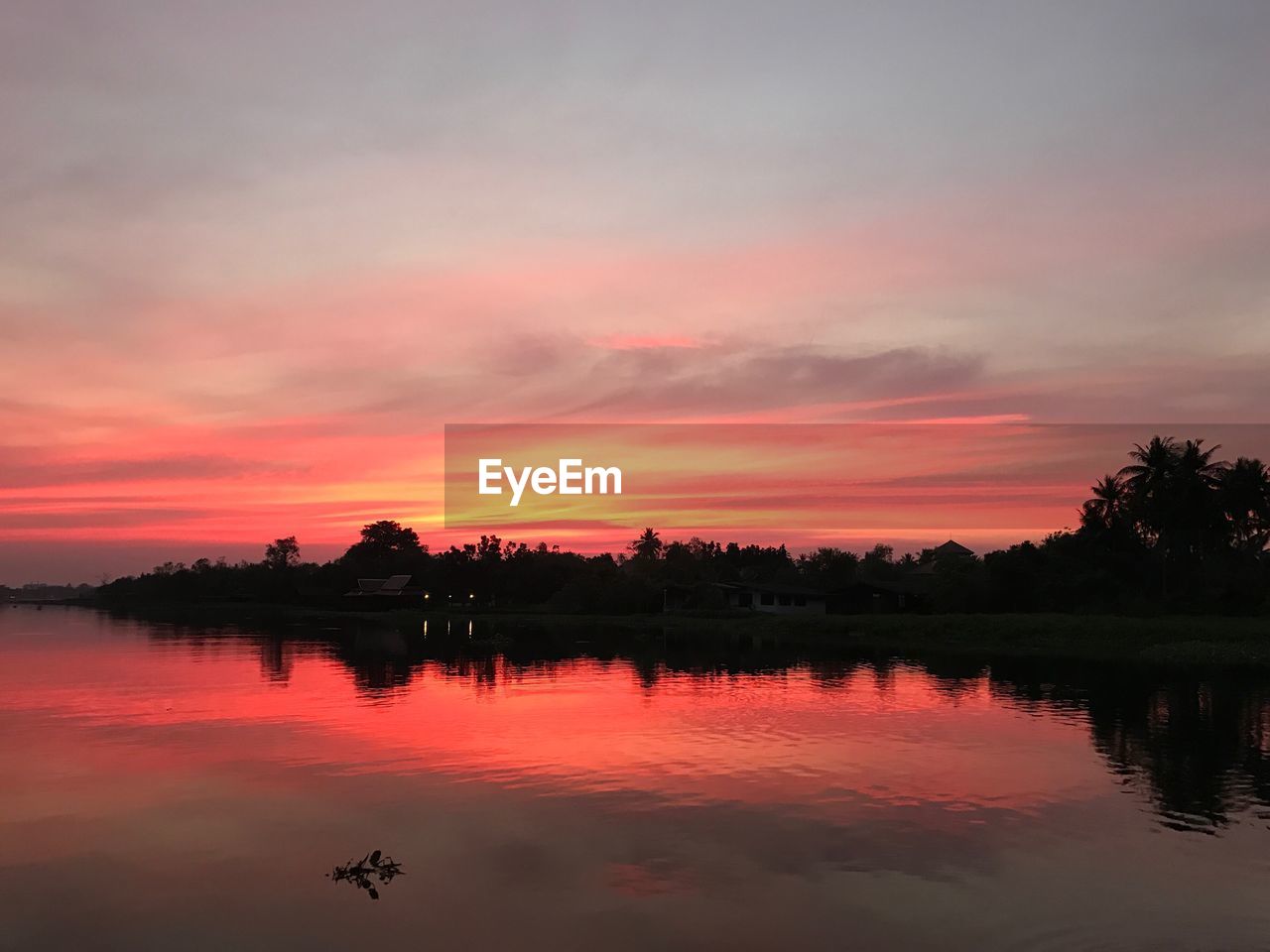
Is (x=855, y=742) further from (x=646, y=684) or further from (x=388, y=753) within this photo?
(x=646, y=684)

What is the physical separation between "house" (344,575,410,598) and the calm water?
132 m

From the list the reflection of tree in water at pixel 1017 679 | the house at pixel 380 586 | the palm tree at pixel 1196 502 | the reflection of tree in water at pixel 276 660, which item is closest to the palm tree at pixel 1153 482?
the palm tree at pixel 1196 502

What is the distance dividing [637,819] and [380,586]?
6678 inches

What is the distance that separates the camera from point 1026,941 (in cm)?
1571

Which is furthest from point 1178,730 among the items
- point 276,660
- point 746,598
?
point 746,598

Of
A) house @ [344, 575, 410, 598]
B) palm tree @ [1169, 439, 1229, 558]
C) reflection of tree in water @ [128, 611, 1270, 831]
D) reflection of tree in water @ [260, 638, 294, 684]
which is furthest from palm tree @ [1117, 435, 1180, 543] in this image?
house @ [344, 575, 410, 598]

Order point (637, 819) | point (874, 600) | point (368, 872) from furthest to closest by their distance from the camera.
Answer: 1. point (874, 600)
2. point (637, 819)
3. point (368, 872)

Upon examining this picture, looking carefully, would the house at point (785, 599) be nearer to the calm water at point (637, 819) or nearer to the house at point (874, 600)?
the house at point (874, 600)

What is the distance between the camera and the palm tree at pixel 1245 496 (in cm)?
8919

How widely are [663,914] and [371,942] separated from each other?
503 centimetres

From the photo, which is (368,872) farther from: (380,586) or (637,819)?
(380,586)

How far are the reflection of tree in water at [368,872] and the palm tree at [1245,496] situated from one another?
92.5 m

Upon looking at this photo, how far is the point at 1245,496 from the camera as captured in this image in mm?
89125

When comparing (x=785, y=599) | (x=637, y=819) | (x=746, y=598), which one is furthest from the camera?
(x=746, y=598)
